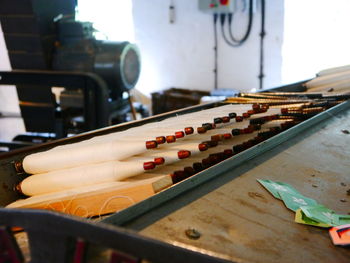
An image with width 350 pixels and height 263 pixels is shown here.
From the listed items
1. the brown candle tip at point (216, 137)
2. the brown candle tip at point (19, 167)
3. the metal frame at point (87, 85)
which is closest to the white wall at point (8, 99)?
the metal frame at point (87, 85)

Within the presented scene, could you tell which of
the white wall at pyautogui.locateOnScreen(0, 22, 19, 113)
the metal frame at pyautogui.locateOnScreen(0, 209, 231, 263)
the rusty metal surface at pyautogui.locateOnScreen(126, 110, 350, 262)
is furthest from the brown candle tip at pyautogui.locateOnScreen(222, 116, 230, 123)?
the white wall at pyautogui.locateOnScreen(0, 22, 19, 113)

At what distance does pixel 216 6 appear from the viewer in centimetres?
461

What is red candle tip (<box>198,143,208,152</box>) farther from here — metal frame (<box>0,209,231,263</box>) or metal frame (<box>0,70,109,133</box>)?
metal frame (<box>0,70,109,133</box>)

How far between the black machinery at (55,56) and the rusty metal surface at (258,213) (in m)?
2.11

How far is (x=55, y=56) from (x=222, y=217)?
2.80 m

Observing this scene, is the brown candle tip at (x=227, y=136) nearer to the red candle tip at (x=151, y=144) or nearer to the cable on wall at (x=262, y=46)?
the red candle tip at (x=151, y=144)

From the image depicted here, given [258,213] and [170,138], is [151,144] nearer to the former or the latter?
[170,138]

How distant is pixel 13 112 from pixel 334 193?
503 centimetres

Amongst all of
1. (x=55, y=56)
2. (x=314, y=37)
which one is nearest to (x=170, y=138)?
(x=55, y=56)

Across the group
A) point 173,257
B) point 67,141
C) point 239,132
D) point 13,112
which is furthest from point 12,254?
point 13,112

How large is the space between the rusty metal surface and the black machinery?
2.11 metres

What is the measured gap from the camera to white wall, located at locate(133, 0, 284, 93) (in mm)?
4633

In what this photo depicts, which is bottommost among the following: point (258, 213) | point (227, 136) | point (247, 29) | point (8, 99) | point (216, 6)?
point (8, 99)

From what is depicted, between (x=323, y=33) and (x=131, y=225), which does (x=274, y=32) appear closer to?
(x=323, y=33)
